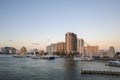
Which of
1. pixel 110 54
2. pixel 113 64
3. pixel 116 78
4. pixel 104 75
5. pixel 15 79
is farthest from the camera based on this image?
pixel 110 54

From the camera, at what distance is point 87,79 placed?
5309 centimetres

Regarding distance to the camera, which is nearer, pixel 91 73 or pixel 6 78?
pixel 6 78

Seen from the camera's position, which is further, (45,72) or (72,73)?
(45,72)

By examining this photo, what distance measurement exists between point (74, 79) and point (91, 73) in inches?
432

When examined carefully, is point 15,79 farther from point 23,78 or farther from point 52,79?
point 52,79

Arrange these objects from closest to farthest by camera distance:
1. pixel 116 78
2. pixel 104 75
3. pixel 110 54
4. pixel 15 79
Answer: pixel 15 79 < pixel 116 78 < pixel 104 75 < pixel 110 54

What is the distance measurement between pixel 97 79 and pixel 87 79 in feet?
9.16

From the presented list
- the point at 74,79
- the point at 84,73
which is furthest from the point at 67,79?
the point at 84,73

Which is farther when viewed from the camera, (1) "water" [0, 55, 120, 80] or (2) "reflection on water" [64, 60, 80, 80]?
(2) "reflection on water" [64, 60, 80, 80]

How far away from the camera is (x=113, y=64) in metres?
98.1

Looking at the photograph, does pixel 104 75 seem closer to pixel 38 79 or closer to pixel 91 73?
pixel 91 73

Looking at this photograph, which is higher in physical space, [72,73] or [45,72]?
[45,72]

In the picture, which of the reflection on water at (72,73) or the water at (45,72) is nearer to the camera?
the water at (45,72)

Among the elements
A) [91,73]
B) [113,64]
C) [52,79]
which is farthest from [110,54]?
[52,79]
